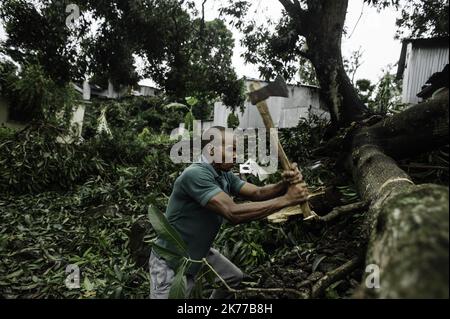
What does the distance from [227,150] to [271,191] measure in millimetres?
553

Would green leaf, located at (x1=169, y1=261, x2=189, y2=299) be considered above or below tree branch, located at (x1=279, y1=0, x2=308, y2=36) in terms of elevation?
below

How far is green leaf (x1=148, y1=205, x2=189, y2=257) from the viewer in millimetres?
2275

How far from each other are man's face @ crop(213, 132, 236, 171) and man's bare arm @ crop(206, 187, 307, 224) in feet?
1.30

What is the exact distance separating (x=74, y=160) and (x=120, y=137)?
5.47ft

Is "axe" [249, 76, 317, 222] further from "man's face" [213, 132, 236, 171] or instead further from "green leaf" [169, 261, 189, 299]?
"green leaf" [169, 261, 189, 299]

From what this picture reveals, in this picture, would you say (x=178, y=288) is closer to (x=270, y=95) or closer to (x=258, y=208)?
(x=258, y=208)

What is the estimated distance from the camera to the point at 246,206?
7.47 ft

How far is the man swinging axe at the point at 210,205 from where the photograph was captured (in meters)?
2.28

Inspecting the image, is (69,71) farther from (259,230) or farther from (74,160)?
(259,230)

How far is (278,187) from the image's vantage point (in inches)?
110

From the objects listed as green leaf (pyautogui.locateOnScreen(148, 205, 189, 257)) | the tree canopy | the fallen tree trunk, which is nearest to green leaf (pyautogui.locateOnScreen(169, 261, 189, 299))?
green leaf (pyautogui.locateOnScreen(148, 205, 189, 257))

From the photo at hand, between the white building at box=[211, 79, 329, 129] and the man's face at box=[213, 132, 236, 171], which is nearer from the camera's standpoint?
the man's face at box=[213, 132, 236, 171]

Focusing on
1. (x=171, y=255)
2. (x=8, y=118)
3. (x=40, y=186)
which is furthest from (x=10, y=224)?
(x=8, y=118)

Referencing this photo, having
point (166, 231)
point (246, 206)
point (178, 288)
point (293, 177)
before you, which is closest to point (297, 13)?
point (293, 177)
